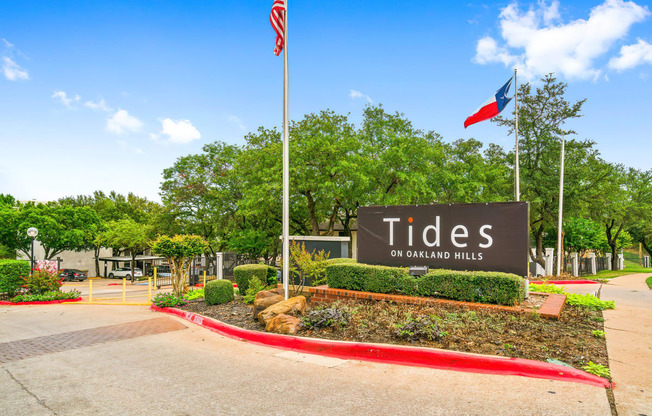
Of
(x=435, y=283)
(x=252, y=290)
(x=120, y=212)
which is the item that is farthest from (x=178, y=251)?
(x=120, y=212)

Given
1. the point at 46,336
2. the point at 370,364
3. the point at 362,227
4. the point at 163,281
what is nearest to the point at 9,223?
the point at 163,281

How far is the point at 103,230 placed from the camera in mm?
49000

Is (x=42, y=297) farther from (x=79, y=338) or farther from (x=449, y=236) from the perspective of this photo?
(x=449, y=236)

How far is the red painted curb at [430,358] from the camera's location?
193 inches

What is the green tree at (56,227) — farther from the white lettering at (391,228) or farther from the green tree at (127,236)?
the white lettering at (391,228)

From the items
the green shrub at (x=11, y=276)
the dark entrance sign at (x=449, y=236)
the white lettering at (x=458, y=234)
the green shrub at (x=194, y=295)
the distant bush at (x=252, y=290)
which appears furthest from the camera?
the green shrub at (x=11, y=276)

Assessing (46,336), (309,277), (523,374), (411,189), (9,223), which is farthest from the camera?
(9,223)

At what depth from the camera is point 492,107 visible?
14289 mm

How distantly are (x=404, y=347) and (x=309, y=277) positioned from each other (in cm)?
655

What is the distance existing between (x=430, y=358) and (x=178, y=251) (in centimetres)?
968

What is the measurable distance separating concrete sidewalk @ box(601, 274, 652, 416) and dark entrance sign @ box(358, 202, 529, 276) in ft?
6.61

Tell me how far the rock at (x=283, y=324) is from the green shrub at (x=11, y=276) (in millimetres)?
14925

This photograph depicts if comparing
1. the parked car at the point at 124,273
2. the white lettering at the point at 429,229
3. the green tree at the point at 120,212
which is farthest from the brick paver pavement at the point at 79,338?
the parked car at the point at 124,273

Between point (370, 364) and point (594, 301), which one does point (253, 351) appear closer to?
point (370, 364)
